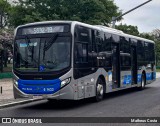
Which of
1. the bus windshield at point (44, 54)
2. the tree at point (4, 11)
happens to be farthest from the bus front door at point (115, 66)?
the tree at point (4, 11)

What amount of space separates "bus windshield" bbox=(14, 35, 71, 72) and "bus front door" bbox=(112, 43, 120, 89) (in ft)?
15.9

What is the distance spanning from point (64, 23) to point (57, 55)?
135cm

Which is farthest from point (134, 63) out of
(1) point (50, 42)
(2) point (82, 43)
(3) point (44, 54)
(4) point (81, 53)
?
(3) point (44, 54)

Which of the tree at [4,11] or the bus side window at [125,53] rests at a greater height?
the tree at [4,11]

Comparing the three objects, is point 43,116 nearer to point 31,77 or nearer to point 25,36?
point 31,77

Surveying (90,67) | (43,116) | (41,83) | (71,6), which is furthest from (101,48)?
(71,6)

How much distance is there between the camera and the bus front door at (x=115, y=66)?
690 inches

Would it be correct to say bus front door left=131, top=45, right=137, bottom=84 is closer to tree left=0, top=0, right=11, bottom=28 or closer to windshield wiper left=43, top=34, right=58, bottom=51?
windshield wiper left=43, top=34, right=58, bottom=51

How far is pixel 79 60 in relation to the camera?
13688mm

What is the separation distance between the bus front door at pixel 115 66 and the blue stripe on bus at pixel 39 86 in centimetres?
508

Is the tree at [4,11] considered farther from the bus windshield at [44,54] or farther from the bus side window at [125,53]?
the bus windshield at [44,54]

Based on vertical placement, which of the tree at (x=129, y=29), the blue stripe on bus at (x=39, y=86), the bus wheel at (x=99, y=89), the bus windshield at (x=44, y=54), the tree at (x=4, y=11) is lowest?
the bus wheel at (x=99, y=89)

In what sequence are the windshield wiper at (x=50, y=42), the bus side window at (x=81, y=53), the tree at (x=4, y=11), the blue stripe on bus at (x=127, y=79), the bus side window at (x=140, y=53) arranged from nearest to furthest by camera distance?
the windshield wiper at (x=50, y=42)
the bus side window at (x=81, y=53)
the blue stripe on bus at (x=127, y=79)
the bus side window at (x=140, y=53)
the tree at (x=4, y=11)

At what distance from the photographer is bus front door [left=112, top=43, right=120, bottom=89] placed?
690 inches
